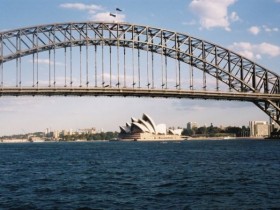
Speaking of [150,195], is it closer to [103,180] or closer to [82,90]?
[103,180]

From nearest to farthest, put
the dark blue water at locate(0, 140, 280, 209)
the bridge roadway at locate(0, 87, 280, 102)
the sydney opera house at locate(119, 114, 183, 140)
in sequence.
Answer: the dark blue water at locate(0, 140, 280, 209), the bridge roadway at locate(0, 87, 280, 102), the sydney opera house at locate(119, 114, 183, 140)

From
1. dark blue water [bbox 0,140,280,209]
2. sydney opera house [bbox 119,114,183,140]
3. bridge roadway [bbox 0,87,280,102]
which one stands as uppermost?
bridge roadway [bbox 0,87,280,102]

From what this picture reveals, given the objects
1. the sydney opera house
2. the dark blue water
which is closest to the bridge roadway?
the dark blue water

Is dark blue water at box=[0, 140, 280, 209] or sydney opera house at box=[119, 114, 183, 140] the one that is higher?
sydney opera house at box=[119, 114, 183, 140]

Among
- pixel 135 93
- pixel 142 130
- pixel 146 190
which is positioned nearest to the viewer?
pixel 146 190

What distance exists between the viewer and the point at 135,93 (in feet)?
221

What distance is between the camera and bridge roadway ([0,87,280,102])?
60.8 metres

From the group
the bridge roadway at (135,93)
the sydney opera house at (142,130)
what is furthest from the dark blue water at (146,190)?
the sydney opera house at (142,130)

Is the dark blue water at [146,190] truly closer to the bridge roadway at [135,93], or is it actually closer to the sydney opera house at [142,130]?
the bridge roadway at [135,93]

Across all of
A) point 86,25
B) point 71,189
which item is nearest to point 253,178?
point 71,189

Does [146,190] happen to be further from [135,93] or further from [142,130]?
[142,130]

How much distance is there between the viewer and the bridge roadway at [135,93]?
60844 millimetres

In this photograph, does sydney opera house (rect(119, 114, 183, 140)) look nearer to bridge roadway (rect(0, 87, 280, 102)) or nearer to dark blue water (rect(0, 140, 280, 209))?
bridge roadway (rect(0, 87, 280, 102))

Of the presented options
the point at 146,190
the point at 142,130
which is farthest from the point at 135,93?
the point at 142,130
